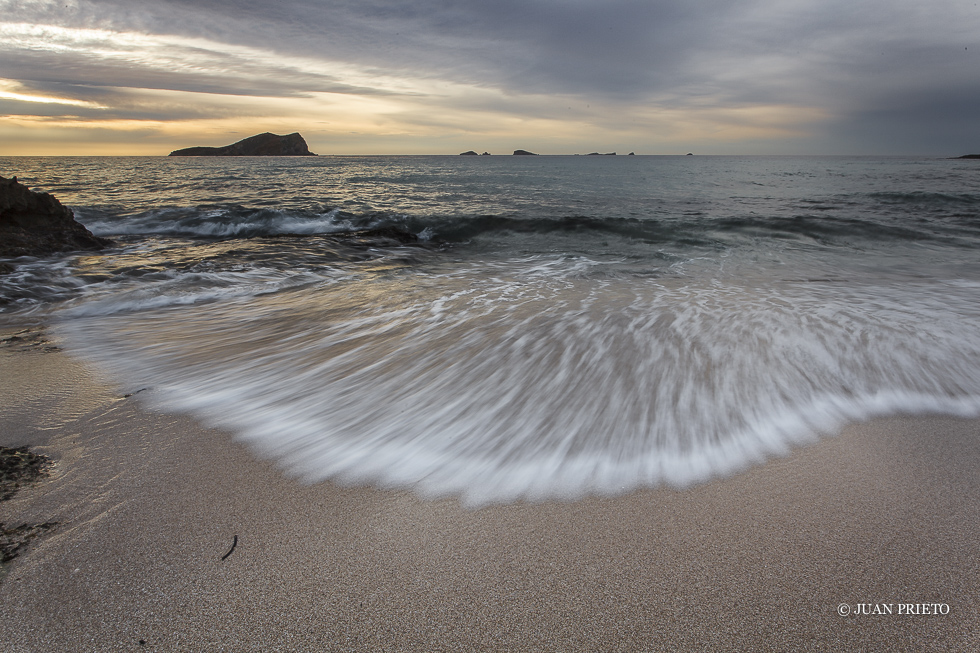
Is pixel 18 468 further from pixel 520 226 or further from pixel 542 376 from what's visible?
pixel 520 226

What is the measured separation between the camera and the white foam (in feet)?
7.52

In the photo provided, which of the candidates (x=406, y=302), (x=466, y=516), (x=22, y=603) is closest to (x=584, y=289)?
(x=406, y=302)

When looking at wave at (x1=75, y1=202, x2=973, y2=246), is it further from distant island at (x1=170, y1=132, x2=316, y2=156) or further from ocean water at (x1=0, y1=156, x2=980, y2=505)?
distant island at (x1=170, y1=132, x2=316, y2=156)

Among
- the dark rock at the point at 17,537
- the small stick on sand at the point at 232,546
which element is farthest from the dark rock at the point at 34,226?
the small stick on sand at the point at 232,546

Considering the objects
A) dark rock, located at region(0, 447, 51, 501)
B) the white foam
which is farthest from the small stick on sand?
dark rock, located at region(0, 447, 51, 501)

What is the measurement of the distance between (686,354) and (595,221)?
31.2 ft

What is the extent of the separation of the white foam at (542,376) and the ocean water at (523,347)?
2 cm

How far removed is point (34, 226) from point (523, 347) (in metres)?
8.87

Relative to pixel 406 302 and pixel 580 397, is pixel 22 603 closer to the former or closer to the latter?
pixel 580 397

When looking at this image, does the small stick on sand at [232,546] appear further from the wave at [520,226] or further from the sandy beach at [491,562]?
the wave at [520,226]

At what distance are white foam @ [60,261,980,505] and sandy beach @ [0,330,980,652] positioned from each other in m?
0.23

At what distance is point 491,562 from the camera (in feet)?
5.26

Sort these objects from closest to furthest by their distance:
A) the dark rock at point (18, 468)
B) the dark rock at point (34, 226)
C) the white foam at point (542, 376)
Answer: the dark rock at point (18, 468), the white foam at point (542, 376), the dark rock at point (34, 226)

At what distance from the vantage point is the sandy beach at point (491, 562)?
4.38 feet
